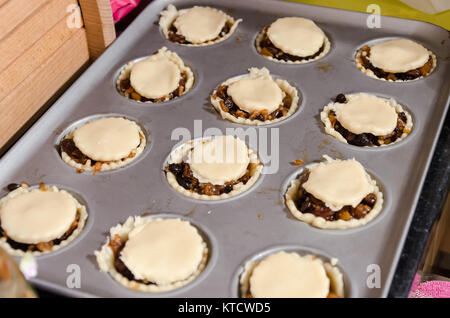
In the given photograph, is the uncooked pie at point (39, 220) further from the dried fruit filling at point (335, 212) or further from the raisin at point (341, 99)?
the raisin at point (341, 99)

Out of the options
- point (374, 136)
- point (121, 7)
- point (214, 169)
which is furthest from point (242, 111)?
point (121, 7)

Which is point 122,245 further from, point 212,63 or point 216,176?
point 212,63

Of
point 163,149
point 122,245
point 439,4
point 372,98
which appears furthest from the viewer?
point 439,4

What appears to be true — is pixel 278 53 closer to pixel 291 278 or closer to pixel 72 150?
pixel 72 150

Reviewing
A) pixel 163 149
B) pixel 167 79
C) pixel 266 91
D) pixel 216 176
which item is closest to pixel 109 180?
pixel 163 149

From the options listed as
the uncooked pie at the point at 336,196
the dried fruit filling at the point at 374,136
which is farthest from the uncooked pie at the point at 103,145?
the dried fruit filling at the point at 374,136

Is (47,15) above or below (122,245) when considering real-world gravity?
above

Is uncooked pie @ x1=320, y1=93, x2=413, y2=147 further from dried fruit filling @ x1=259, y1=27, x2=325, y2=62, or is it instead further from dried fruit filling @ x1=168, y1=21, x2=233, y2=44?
dried fruit filling @ x1=168, y1=21, x2=233, y2=44

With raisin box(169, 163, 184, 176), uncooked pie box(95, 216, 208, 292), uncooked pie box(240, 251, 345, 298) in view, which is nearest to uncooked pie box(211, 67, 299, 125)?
raisin box(169, 163, 184, 176)
